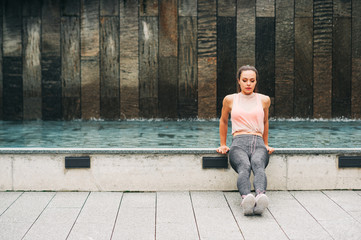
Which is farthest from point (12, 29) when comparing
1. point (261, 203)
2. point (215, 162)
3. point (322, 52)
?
point (261, 203)

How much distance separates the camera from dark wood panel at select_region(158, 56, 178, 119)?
18.8ft

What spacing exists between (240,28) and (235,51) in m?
0.33

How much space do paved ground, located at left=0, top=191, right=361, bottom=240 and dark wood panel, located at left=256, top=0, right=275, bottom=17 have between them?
302cm

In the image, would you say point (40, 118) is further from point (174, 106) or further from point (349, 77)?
point (349, 77)

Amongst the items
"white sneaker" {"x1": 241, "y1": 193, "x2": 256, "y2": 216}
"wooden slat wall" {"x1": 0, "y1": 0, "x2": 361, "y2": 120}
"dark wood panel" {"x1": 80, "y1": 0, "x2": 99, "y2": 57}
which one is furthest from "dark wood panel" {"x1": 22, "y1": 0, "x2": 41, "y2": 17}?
"white sneaker" {"x1": 241, "y1": 193, "x2": 256, "y2": 216}

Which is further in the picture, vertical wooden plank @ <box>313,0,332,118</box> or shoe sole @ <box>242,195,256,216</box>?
vertical wooden plank @ <box>313,0,332,118</box>

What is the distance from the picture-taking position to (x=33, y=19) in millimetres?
5746

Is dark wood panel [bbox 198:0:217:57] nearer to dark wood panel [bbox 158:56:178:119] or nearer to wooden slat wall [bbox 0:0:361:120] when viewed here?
wooden slat wall [bbox 0:0:361:120]

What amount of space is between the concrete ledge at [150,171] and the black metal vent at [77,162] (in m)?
0.04

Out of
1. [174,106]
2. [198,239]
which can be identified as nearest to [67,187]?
[198,239]

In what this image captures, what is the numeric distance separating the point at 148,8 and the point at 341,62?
283 cm

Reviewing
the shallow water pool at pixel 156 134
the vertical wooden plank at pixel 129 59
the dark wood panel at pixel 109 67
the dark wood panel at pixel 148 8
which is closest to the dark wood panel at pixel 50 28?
the dark wood panel at pixel 109 67

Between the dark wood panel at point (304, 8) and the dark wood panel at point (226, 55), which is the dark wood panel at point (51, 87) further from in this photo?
the dark wood panel at point (304, 8)

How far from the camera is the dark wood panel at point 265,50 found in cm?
572
